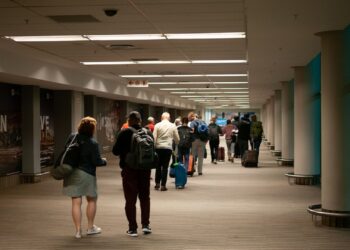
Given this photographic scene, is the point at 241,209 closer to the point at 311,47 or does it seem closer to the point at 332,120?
the point at 332,120

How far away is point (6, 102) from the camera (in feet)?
43.9

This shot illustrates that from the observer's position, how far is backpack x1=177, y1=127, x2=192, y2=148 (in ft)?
44.6

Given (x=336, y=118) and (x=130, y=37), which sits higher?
(x=130, y=37)

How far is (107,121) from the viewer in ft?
73.9

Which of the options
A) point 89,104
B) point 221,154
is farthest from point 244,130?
point 89,104

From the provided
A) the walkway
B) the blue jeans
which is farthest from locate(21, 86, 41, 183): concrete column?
the blue jeans

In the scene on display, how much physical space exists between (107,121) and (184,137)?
9345mm

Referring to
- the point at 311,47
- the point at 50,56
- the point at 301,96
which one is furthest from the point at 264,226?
the point at 50,56

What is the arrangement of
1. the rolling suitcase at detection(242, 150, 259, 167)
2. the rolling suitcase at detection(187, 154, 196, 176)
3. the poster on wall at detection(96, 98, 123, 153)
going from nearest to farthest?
1. the rolling suitcase at detection(187, 154, 196, 176)
2. the rolling suitcase at detection(242, 150, 259, 167)
3. the poster on wall at detection(96, 98, 123, 153)

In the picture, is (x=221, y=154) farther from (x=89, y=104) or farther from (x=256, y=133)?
(x=89, y=104)

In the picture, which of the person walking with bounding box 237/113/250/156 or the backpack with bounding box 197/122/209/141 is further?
the person walking with bounding box 237/113/250/156

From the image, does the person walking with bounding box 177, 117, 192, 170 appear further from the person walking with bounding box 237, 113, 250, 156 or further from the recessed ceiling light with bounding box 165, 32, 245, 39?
the person walking with bounding box 237, 113, 250, 156

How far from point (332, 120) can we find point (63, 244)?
4.03m

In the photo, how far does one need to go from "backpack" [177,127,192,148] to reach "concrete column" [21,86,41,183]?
364 centimetres
